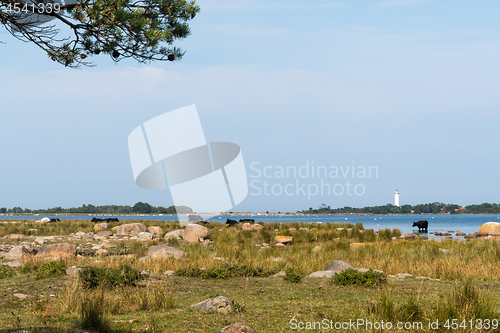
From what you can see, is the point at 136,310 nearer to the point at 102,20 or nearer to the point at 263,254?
the point at 102,20

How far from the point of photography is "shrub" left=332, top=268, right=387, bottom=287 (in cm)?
1066

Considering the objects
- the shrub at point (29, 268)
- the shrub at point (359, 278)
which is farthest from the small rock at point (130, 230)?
the shrub at point (359, 278)

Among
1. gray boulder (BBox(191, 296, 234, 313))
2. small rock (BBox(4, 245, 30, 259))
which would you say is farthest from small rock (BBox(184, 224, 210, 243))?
gray boulder (BBox(191, 296, 234, 313))

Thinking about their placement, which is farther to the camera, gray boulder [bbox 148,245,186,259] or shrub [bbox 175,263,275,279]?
gray boulder [bbox 148,245,186,259]

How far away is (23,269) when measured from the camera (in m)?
13.4

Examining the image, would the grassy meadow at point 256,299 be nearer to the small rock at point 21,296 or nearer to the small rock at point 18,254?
the small rock at point 21,296

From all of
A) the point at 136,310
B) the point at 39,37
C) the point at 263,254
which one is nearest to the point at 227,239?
the point at 263,254

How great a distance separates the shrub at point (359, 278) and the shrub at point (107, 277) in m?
5.31

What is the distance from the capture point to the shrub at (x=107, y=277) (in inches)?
404

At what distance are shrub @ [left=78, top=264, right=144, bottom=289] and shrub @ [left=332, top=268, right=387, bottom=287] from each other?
5306 millimetres

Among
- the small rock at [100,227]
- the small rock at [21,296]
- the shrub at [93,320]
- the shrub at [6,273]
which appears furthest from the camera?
the small rock at [100,227]

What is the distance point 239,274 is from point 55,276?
17.5 feet

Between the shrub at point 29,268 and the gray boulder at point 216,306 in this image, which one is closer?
the gray boulder at point 216,306

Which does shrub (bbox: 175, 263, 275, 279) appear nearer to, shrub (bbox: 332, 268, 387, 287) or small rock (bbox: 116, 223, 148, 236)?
shrub (bbox: 332, 268, 387, 287)
